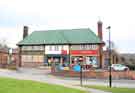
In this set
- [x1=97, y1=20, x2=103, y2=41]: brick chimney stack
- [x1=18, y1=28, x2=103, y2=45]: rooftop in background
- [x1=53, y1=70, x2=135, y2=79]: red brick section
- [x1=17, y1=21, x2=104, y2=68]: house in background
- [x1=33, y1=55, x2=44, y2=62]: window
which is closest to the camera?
[x1=53, y1=70, x2=135, y2=79]: red brick section

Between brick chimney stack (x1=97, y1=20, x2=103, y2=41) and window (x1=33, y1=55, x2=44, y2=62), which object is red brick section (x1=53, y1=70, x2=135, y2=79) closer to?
brick chimney stack (x1=97, y1=20, x2=103, y2=41)

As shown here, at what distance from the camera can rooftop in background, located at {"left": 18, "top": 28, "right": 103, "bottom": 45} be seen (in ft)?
289

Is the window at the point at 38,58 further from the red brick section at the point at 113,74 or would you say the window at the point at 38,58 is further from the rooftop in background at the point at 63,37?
the red brick section at the point at 113,74

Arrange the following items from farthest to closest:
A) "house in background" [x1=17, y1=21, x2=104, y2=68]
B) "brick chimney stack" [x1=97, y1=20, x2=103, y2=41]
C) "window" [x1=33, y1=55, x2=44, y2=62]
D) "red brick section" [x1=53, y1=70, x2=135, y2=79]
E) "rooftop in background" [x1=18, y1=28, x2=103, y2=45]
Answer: "window" [x1=33, y1=55, x2=44, y2=62] → "rooftop in background" [x1=18, y1=28, x2=103, y2=45] → "house in background" [x1=17, y1=21, x2=104, y2=68] → "brick chimney stack" [x1=97, y1=20, x2=103, y2=41] → "red brick section" [x1=53, y1=70, x2=135, y2=79]

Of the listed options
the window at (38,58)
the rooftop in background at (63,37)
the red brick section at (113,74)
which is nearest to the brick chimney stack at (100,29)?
the rooftop in background at (63,37)

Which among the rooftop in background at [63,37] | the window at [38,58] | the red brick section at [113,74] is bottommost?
the red brick section at [113,74]

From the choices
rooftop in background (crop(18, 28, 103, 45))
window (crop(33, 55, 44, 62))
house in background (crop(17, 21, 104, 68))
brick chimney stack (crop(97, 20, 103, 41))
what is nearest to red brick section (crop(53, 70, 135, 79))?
house in background (crop(17, 21, 104, 68))

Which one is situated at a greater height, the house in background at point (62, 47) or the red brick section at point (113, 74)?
the house in background at point (62, 47)

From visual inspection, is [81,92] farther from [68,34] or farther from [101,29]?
[68,34]

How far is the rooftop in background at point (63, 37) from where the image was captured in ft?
289

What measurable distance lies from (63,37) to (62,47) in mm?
3505

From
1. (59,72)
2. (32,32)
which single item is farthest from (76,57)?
(59,72)

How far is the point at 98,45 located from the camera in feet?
282

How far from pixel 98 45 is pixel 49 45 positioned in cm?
1328
